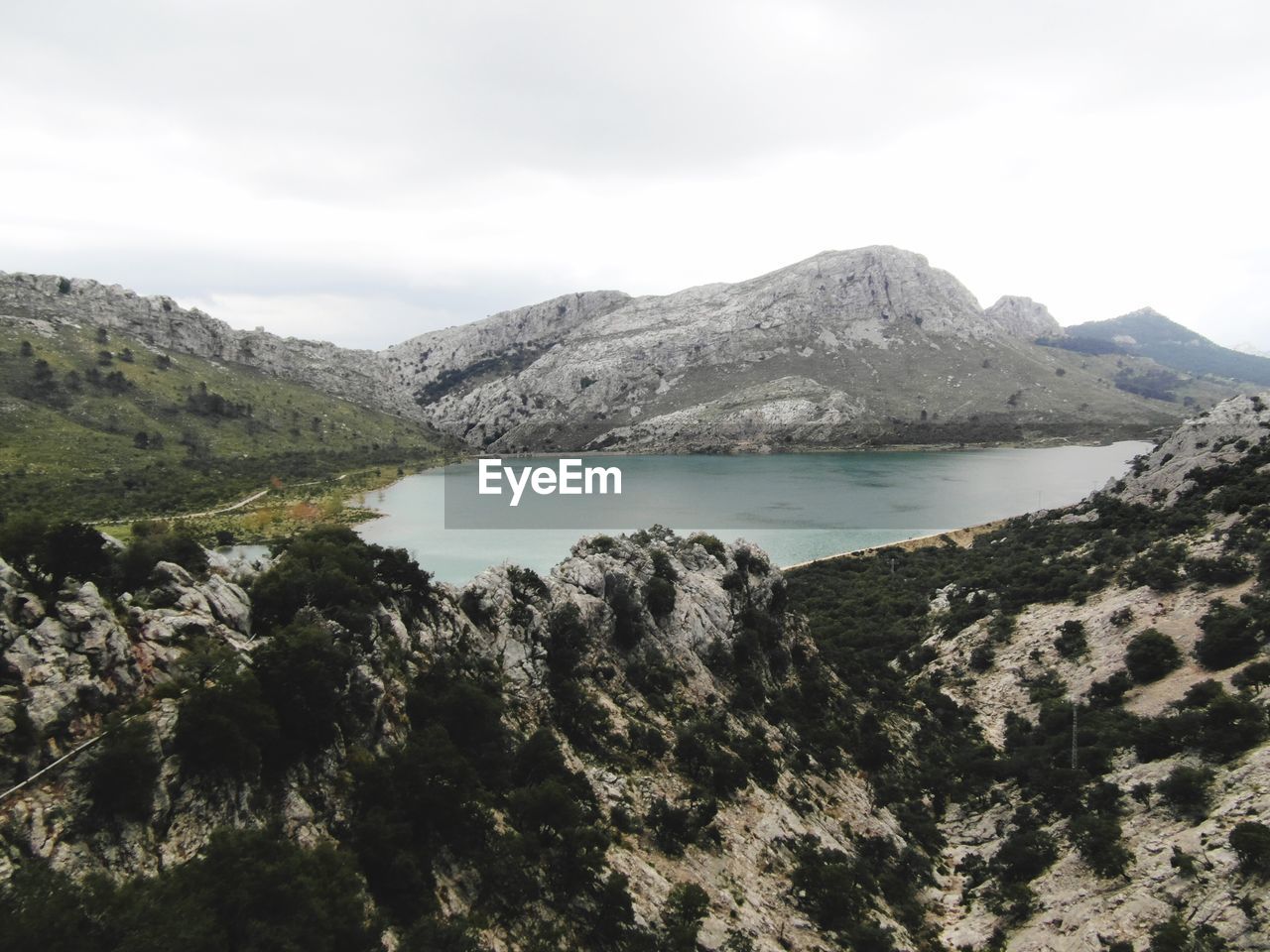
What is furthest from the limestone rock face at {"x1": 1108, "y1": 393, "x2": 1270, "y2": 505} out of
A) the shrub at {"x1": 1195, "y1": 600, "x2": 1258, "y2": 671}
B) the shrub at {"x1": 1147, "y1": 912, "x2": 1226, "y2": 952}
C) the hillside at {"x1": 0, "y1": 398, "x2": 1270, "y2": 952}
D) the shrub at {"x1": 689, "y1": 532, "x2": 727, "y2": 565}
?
the shrub at {"x1": 1147, "y1": 912, "x2": 1226, "y2": 952}

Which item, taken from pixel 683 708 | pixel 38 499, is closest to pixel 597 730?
pixel 683 708

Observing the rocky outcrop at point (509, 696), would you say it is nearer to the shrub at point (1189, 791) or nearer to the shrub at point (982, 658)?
the shrub at point (1189, 791)

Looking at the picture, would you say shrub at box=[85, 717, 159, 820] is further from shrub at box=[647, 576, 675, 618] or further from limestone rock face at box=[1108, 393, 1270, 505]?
limestone rock face at box=[1108, 393, 1270, 505]

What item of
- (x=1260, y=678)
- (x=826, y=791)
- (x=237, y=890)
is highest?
(x=237, y=890)

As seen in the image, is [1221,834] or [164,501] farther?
[164,501]

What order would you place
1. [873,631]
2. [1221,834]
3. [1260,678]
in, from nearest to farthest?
[1221,834]
[1260,678]
[873,631]

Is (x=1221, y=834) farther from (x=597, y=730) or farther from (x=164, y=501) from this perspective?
(x=164, y=501)

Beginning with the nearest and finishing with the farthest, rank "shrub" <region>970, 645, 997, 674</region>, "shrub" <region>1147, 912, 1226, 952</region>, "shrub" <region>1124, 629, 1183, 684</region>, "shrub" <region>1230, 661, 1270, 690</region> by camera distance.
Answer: "shrub" <region>1147, 912, 1226, 952</region> → "shrub" <region>1230, 661, 1270, 690</region> → "shrub" <region>1124, 629, 1183, 684</region> → "shrub" <region>970, 645, 997, 674</region>

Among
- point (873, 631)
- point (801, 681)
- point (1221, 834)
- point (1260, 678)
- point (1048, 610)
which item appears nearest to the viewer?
point (1221, 834)
